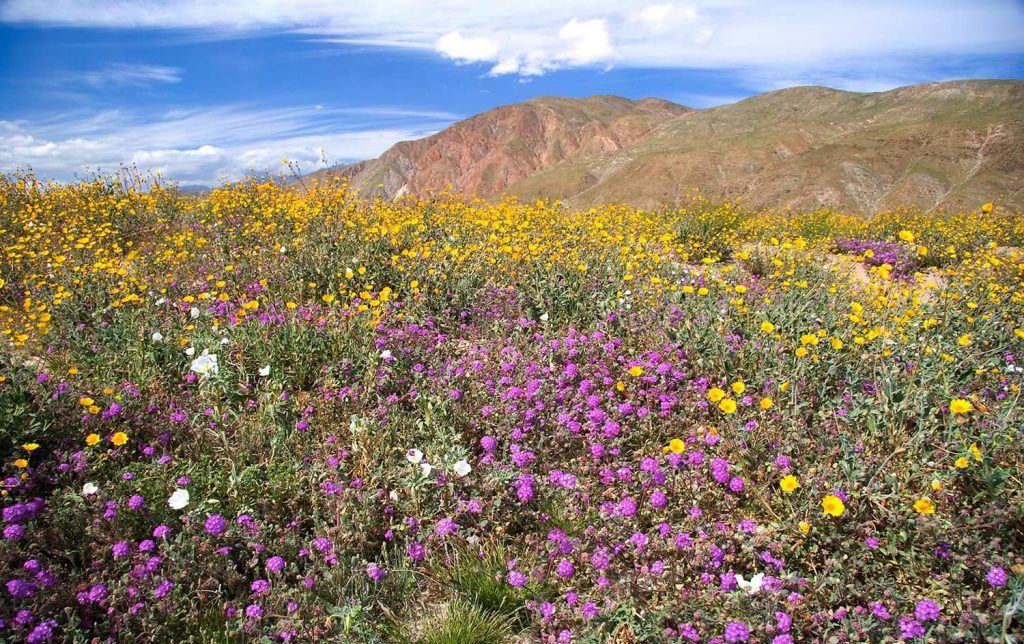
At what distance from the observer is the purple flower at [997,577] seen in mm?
2191

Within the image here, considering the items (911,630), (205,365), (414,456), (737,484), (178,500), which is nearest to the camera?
(911,630)

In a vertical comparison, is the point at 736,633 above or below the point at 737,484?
below

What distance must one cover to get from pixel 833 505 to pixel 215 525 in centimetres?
306

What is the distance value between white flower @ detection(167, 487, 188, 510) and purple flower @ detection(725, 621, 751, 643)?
2742mm

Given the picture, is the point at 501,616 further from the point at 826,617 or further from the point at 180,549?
the point at 180,549

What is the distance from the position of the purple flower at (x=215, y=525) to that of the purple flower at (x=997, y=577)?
3534 mm

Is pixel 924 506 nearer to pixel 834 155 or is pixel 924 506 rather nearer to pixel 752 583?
pixel 752 583

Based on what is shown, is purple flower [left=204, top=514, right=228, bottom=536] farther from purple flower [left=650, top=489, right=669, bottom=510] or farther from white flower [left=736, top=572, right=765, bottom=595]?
white flower [left=736, top=572, right=765, bottom=595]

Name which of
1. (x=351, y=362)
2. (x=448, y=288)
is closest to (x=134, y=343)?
(x=351, y=362)

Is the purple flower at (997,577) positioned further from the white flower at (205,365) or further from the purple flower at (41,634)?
the white flower at (205,365)

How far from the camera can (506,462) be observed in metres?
3.45

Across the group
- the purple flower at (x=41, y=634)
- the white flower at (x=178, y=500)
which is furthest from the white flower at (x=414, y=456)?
the purple flower at (x=41, y=634)

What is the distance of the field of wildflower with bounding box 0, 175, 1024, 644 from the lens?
8.10 ft

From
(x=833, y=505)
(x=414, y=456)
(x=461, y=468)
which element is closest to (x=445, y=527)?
(x=461, y=468)
